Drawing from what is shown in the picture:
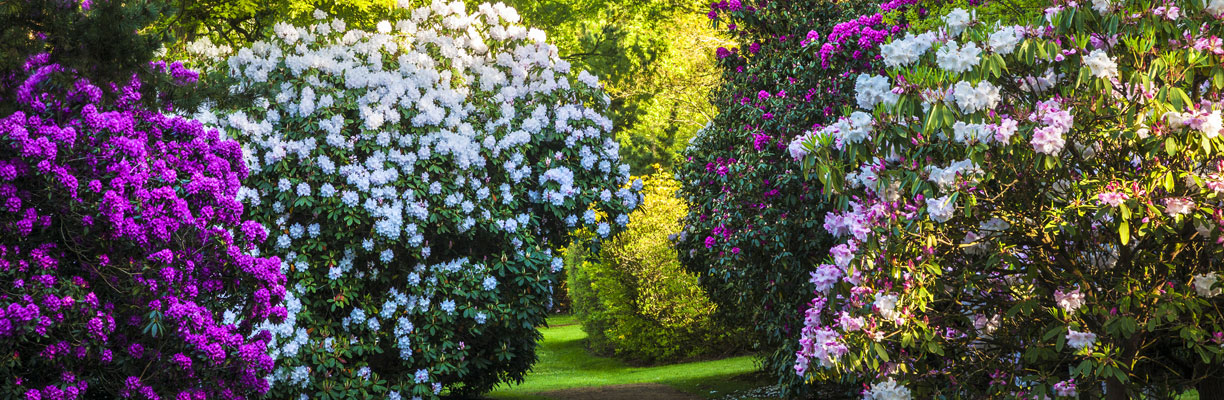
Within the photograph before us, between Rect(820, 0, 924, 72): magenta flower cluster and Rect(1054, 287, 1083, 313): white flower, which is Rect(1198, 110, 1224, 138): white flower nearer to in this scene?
Rect(1054, 287, 1083, 313): white flower

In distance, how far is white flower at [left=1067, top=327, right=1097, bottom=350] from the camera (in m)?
4.25

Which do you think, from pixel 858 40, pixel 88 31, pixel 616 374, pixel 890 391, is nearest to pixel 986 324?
pixel 890 391

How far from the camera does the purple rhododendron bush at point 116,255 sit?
15.5 feet

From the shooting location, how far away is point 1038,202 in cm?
Result: 464

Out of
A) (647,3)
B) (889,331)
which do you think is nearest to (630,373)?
(647,3)

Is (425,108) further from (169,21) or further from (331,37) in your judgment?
(169,21)

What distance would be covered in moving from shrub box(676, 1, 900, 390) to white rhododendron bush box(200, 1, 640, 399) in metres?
1.09

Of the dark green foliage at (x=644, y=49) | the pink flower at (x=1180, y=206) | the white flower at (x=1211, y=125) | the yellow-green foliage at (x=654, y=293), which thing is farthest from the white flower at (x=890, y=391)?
the dark green foliage at (x=644, y=49)

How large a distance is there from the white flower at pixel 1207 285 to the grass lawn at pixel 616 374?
7.11 m

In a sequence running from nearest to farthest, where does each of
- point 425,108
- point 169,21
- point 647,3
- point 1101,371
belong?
point 1101,371, point 425,108, point 169,21, point 647,3

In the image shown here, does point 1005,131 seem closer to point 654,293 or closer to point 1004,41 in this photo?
point 1004,41

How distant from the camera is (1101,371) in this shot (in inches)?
167

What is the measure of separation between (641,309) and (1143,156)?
451 inches

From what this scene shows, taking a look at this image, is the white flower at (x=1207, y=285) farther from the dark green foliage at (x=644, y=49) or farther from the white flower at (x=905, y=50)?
the dark green foliage at (x=644, y=49)
